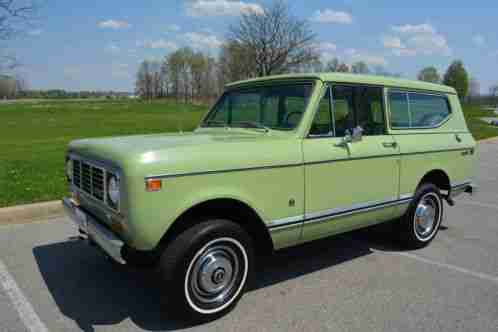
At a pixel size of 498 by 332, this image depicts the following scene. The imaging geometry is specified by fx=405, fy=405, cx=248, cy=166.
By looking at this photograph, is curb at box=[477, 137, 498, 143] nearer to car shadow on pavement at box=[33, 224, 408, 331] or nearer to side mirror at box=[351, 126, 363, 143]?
car shadow on pavement at box=[33, 224, 408, 331]

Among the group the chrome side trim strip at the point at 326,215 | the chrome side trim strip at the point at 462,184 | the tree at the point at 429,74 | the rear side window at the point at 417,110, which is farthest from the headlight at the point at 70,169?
the tree at the point at 429,74

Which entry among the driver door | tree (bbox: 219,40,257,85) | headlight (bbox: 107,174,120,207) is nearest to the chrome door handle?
the driver door

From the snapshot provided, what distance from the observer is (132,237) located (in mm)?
2855

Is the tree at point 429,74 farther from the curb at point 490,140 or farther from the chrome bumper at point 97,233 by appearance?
the chrome bumper at point 97,233

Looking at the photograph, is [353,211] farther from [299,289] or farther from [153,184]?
[153,184]

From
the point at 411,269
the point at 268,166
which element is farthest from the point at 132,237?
the point at 411,269

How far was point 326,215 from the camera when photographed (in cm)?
381

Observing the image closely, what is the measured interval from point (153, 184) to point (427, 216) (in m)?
3.63

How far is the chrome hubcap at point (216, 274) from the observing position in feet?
10.3

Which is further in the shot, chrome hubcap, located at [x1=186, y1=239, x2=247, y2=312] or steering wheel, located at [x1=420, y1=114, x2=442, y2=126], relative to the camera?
steering wheel, located at [x1=420, y1=114, x2=442, y2=126]

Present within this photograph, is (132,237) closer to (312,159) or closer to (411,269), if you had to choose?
(312,159)

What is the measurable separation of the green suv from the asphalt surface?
0.38 meters

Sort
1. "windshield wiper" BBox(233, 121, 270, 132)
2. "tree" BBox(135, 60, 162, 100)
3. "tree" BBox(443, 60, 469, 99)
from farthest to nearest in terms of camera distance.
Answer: "tree" BBox(135, 60, 162, 100) → "tree" BBox(443, 60, 469, 99) → "windshield wiper" BBox(233, 121, 270, 132)

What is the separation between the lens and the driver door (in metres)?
3.71
